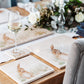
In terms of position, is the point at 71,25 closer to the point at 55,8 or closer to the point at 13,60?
the point at 55,8

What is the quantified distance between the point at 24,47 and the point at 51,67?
0.31m

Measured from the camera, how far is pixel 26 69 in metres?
1.34

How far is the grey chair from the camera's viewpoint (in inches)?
42.0

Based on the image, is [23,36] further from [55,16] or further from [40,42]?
[55,16]

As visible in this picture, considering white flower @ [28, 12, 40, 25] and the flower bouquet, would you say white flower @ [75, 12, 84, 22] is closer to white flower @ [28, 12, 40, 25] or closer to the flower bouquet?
the flower bouquet

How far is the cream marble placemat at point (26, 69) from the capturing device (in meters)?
1.26

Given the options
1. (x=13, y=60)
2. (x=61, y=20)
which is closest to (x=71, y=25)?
(x=61, y=20)

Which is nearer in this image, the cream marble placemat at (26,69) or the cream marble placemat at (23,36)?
the cream marble placemat at (26,69)

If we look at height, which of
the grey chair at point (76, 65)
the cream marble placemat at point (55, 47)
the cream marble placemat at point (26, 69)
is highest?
the grey chair at point (76, 65)

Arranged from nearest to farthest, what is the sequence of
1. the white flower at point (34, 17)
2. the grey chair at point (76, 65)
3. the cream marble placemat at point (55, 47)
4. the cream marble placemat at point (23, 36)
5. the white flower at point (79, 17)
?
the grey chair at point (76, 65) → the cream marble placemat at point (55, 47) → the cream marble placemat at point (23, 36) → the white flower at point (34, 17) → the white flower at point (79, 17)

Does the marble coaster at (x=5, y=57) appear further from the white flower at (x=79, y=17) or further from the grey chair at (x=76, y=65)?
the white flower at (x=79, y=17)

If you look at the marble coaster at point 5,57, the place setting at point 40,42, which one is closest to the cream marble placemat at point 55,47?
the place setting at point 40,42

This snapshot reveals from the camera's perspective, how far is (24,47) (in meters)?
1.62

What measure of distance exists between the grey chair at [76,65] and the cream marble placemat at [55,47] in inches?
8.7
